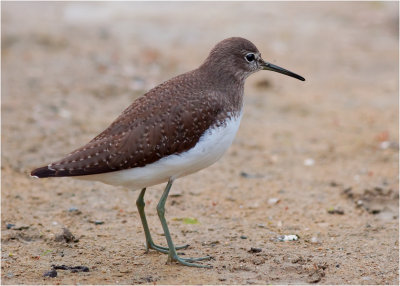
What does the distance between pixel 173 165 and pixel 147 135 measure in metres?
0.41

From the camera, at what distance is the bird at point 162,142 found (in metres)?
6.37

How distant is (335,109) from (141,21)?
275 inches

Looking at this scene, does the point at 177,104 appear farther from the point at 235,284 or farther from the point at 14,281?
the point at 14,281

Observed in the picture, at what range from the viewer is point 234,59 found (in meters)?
7.32

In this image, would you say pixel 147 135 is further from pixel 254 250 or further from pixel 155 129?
pixel 254 250

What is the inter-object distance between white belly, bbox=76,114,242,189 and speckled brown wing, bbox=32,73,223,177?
0.06 m

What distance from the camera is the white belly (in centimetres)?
640

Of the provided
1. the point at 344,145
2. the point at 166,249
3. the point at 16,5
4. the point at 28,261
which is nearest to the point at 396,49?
the point at 344,145

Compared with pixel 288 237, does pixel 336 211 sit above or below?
above

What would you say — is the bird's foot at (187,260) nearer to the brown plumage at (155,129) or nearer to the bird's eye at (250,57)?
the brown plumage at (155,129)

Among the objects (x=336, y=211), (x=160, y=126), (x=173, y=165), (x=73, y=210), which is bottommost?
(x=73, y=210)

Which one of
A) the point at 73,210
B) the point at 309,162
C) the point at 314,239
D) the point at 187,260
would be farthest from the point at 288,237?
the point at 309,162

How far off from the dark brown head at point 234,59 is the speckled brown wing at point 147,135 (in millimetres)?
571

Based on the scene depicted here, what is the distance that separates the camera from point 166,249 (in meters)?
7.06
